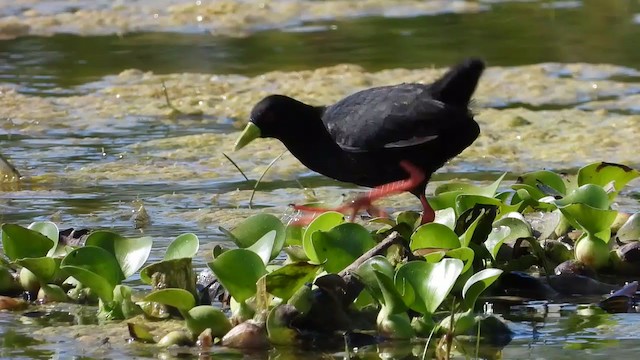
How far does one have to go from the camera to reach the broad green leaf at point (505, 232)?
462 cm

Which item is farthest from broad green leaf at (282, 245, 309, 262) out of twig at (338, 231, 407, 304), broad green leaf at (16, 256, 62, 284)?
broad green leaf at (16, 256, 62, 284)

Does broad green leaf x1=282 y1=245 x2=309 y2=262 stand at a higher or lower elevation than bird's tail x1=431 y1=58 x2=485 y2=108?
lower

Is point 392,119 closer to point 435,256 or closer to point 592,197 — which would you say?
point 592,197

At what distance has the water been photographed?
19.5ft

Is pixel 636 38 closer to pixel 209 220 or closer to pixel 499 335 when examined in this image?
pixel 209 220

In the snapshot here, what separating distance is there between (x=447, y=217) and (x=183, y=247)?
3.18ft

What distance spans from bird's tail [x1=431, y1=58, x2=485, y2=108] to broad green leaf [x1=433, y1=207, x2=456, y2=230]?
692 millimetres

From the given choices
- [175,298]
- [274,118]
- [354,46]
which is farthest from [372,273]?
[354,46]

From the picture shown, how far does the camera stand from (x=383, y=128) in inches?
215

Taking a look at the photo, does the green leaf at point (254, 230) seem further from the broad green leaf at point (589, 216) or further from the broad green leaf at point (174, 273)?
the broad green leaf at point (589, 216)

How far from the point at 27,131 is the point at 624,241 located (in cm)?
436

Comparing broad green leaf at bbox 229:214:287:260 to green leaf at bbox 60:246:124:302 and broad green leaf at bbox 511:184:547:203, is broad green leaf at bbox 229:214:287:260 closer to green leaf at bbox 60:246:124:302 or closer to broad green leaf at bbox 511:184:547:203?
green leaf at bbox 60:246:124:302

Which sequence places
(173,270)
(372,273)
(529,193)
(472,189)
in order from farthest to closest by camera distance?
(529,193) → (472,189) → (173,270) → (372,273)

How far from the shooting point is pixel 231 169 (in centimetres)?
718
